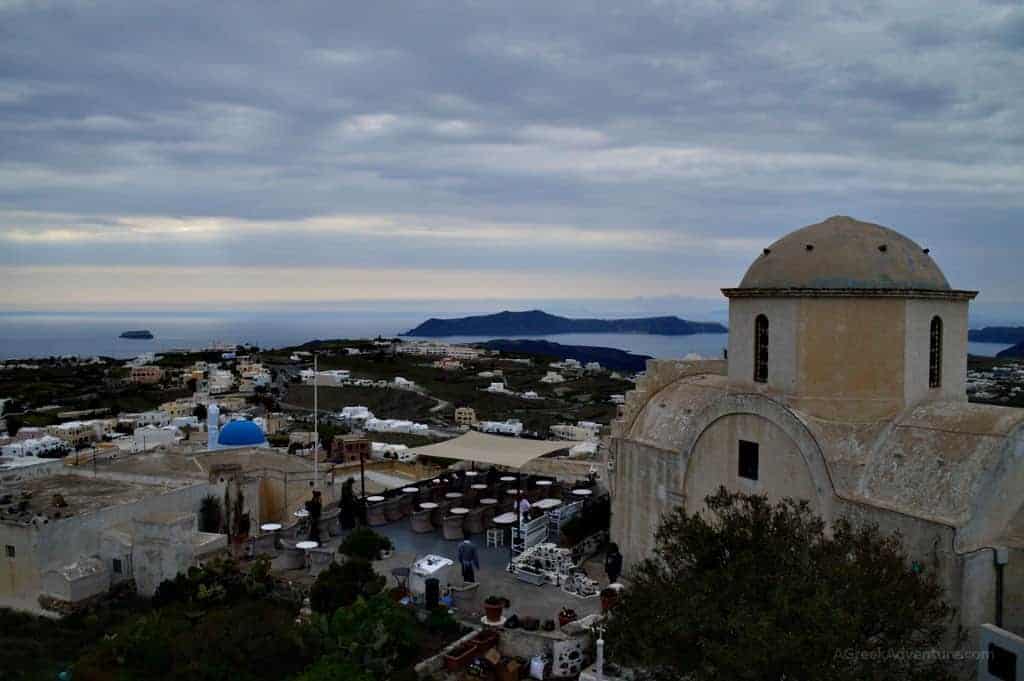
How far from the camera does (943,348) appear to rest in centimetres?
1725

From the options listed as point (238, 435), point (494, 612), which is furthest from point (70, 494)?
point (494, 612)

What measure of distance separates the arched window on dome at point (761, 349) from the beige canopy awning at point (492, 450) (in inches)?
335

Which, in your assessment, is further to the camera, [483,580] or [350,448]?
[350,448]

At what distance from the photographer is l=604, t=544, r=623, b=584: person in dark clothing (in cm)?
1994

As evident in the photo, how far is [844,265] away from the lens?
1692cm

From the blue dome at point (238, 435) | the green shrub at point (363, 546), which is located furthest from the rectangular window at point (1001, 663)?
the blue dome at point (238, 435)

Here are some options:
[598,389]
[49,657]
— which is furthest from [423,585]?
[598,389]

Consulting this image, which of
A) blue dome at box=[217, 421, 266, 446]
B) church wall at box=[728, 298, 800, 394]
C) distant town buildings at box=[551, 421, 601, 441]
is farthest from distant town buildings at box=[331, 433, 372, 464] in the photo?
church wall at box=[728, 298, 800, 394]

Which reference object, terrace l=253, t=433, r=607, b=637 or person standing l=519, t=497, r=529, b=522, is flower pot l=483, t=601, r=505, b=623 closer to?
terrace l=253, t=433, r=607, b=637

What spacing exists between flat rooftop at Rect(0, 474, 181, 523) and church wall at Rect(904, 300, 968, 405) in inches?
804

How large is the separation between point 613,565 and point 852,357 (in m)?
7.83

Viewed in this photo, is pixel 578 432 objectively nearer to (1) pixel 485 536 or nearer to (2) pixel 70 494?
(1) pixel 485 536

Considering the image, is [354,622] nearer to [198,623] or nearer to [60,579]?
[198,623]

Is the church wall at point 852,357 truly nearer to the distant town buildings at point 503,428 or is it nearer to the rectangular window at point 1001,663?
the rectangular window at point 1001,663
